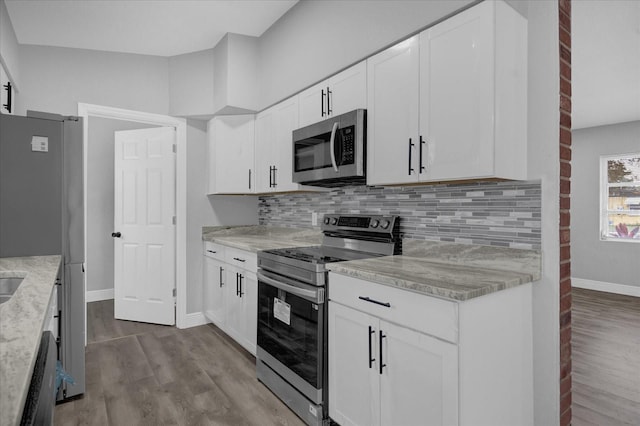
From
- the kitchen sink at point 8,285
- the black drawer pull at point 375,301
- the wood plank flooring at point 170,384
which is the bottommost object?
the wood plank flooring at point 170,384

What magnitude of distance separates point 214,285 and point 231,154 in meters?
1.26

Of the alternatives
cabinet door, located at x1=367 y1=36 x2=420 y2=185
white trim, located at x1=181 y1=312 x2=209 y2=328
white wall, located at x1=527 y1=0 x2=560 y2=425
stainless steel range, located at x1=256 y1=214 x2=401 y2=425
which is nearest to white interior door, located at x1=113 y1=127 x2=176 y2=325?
white trim, located at x1=181 y1=312 x2=209 y2=328

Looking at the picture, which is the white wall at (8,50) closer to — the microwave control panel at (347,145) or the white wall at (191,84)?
the white wall at (191,84)

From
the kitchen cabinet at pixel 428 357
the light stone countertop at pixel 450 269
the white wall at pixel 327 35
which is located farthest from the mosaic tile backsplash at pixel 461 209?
the white wall at pixel 327 35

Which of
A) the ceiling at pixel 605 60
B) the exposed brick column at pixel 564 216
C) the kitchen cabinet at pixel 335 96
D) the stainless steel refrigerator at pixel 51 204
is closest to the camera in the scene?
the exposed brick column at pixel 564 216

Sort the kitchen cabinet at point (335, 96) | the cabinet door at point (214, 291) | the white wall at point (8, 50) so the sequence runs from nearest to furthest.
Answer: the kitchen cabinet at point (335, 96) → the white wall at point (8, 50) → the cabinet door at point (214, 291)

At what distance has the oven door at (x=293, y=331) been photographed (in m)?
2.01

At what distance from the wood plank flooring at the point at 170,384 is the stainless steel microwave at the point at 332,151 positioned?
4.80ft

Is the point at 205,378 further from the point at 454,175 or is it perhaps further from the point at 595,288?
the point at 595,288

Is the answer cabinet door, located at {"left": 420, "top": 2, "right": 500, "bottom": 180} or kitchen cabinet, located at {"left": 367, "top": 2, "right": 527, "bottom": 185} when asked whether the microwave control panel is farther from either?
cabinet door, located at {"left": 420, "top": 2, "right": 500, "bottom": 180}

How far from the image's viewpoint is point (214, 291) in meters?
3.55

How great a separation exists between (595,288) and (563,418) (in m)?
5.10

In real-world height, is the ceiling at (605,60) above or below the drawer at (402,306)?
above

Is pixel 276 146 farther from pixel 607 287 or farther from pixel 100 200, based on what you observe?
pixel 607 287
